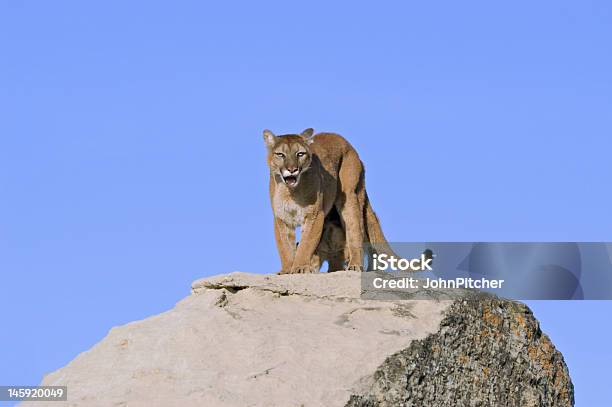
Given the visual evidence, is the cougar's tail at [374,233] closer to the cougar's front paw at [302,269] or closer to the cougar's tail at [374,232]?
the cougar's tail at [374,232]

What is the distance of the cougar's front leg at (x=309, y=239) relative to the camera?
1547 cm

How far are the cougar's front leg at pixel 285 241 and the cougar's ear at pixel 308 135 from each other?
132 cm

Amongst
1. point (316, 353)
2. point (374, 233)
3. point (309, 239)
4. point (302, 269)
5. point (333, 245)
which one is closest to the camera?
point (316, 353)

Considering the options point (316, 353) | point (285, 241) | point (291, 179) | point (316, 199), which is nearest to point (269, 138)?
point (291, 179)

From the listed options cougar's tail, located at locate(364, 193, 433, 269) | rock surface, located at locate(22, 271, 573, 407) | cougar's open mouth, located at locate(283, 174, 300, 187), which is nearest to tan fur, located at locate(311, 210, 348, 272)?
cougar's tail, located at locate(364, 193, 433, 269)

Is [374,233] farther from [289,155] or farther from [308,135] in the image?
[289,155]

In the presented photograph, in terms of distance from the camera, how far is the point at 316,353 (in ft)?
36.5

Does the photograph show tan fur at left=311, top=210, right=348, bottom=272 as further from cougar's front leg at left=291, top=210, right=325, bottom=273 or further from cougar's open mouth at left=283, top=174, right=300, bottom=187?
cougar's open mouth at left=283, top=174, right=300, bottom=187

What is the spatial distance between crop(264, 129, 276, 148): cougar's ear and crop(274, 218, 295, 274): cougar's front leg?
3.77 ft

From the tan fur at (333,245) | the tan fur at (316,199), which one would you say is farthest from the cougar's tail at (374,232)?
the tan fur at (333,245)

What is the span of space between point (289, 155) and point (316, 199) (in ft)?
2.52

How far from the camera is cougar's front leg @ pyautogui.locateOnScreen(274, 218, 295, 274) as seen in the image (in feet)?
51.8

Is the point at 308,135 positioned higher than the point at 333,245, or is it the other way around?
the point at 308,135

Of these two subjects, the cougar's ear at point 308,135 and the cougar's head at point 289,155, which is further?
the cougar's ear at point 308,135
